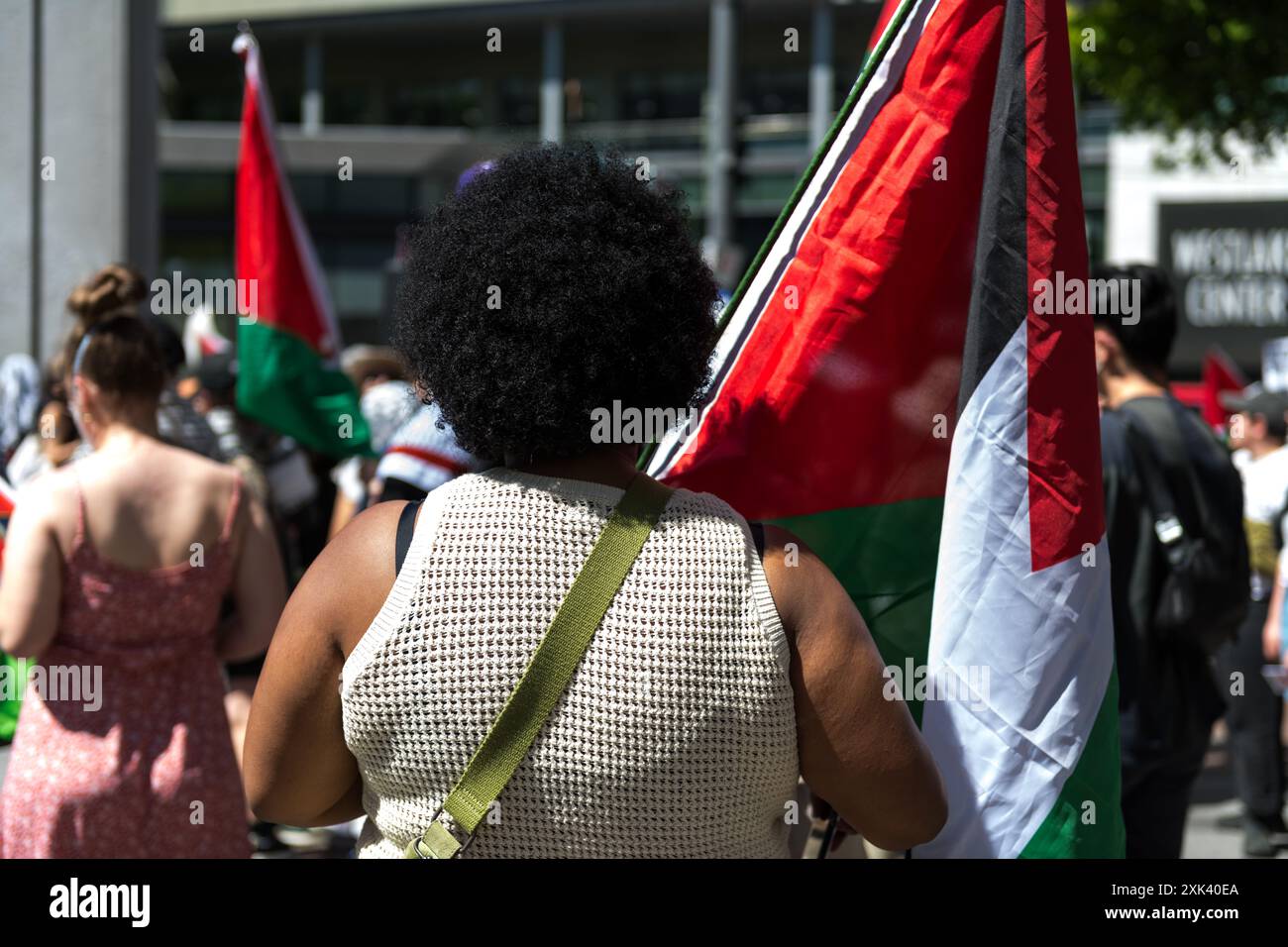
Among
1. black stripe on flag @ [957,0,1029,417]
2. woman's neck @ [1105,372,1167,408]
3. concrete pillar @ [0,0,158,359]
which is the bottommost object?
woman's neck @ [1105,372,1167,408]

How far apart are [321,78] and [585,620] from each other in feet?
102

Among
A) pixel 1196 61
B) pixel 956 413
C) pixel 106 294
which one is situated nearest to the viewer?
pixel 956 413

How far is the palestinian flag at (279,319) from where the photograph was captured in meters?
6.43

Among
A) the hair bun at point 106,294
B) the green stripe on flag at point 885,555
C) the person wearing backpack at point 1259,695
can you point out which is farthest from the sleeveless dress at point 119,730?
the person wearing backpack at point 1259,695

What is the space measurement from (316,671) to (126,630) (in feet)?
6.00

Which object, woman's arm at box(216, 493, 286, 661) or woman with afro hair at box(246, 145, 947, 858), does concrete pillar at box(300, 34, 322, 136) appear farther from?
woman with afro hair at box(246, 145, 947, 858)

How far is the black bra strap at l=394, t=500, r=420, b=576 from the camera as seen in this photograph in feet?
6.31

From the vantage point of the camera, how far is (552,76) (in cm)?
2816

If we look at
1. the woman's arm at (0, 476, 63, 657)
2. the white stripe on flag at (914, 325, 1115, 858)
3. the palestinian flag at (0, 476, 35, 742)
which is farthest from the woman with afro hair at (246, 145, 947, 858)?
the palestinian flag at (0, 476, 35, 742)

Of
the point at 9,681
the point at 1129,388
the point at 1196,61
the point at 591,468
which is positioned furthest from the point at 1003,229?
the point at 1196,61

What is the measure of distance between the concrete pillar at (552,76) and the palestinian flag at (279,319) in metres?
21.2

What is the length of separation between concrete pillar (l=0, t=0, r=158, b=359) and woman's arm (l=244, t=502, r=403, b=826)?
6.76 m

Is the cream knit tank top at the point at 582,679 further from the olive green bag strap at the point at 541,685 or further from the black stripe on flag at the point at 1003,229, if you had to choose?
the black stripe on flag at the point at 1003,229

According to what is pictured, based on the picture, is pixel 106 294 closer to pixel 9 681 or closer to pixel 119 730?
pixel 9 681
